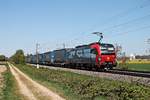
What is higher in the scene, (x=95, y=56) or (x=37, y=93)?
(x=95, y=56)

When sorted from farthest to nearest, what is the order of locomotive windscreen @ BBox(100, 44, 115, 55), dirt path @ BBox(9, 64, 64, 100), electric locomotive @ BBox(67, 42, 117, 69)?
locomotive windscreen @ BBox(100, 44, 115, 55) → electric locomotive @ BBox(67, 42, 117, 69) → dirt path @ BBox(9, 64, 64, 100)

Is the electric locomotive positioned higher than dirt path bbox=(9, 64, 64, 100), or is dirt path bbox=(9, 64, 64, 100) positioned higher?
the electric locomotive

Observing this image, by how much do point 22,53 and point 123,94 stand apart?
11246 cm

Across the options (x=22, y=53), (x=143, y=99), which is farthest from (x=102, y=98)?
(x=22, y=53)

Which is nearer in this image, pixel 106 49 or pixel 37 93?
pixel 37 93

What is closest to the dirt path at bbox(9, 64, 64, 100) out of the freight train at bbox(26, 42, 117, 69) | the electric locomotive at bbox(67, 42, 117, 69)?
the electric locomotive at bbox(67, 42, 117, 69)

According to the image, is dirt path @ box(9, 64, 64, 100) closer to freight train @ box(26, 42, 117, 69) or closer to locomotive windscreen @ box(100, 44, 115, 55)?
freight train @ box(26, 42, 117, 69)

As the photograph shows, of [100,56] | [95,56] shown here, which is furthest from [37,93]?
[95,56]

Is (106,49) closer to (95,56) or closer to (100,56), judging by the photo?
(100,56)

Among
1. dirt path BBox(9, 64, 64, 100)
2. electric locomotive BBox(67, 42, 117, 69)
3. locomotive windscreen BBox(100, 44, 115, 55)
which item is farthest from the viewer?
locomotive windscreen BBox(100, 44, 115, 55)

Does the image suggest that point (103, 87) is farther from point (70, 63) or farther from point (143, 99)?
point (70, 63)

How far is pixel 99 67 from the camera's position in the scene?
46375mm

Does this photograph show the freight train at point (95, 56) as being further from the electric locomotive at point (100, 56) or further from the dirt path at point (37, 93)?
the dirt path at point (37, 93)

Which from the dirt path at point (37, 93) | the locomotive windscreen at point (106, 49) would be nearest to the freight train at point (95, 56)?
the locomotive windscreen at point (106, 49)
